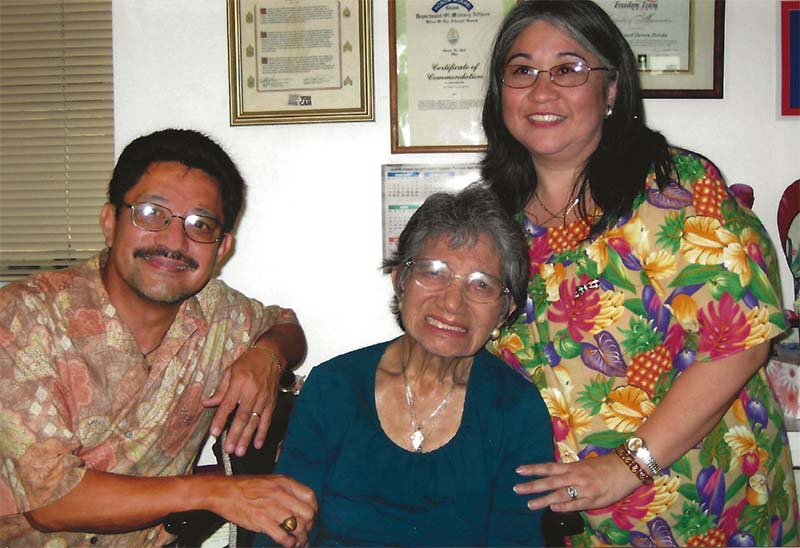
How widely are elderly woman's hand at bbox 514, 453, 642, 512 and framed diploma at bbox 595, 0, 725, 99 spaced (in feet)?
5.24

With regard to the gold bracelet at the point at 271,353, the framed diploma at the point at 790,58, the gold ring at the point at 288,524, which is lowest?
the gold ring at the point at 288,524

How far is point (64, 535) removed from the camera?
1.66m

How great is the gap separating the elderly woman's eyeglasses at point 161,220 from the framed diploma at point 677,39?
5.73ft

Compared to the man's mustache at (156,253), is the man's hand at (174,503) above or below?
below

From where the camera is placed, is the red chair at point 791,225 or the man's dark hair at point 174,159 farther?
the red chair at point 791,225

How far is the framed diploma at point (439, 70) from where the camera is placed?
2496 mm

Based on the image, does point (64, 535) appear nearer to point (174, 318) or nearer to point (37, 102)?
point (174, 318)

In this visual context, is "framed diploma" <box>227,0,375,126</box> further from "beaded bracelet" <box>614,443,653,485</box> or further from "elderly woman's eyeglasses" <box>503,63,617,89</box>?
"beaded bracelet" <box>614,443,653,485</box>

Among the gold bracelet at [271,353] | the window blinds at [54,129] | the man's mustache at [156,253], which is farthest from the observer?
the window blinds at [54,129]

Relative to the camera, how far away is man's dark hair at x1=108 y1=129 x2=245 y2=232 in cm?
177

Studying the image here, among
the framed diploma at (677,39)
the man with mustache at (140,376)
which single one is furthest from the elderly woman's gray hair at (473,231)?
the framed diploma at (677,39)

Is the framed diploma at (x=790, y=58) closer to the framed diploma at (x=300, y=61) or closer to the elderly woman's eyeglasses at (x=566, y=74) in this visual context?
the elderly woman's eyeglasses at (x=566, y=74)

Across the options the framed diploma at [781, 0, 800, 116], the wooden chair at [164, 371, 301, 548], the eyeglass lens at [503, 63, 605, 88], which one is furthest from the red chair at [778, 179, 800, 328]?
the wooden chair at [164, 371, 301, 548]

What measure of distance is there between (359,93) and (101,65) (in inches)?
41.3
